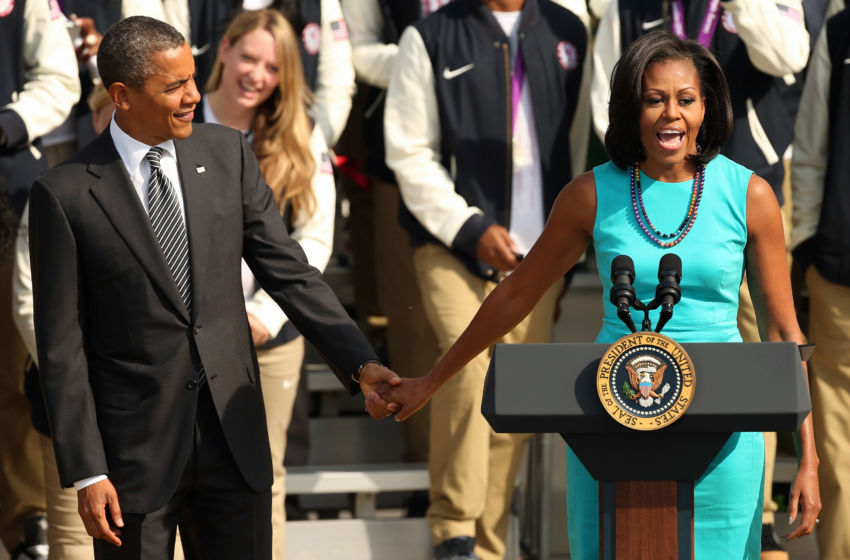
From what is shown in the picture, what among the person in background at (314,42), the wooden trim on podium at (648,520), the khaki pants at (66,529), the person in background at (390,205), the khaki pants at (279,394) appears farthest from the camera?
the person in background at (390,205)

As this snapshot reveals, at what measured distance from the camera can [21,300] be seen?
14.5ft

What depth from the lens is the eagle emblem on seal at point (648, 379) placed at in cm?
237

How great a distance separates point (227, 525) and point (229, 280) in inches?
22.1

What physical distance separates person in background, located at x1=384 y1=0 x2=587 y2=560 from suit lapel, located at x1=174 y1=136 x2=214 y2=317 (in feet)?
5.63

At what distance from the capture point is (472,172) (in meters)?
4.74

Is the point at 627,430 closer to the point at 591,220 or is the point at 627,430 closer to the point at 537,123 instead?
the point at 591,220

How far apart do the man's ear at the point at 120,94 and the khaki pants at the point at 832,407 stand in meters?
2.67

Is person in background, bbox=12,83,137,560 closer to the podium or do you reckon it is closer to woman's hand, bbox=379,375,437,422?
woman's hand, bbox=379,375,437,422

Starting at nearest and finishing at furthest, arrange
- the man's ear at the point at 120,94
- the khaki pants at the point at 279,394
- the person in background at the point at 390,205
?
the man's ear at the point at 120,94 < the khaki pants at the point at 279,394 < the person in background at the point at 390,205

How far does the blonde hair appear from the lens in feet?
14.8

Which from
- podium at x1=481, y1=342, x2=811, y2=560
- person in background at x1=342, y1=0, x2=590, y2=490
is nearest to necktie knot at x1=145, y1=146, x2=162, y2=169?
podium at x1=481, y1=342, x2=811, y2=560

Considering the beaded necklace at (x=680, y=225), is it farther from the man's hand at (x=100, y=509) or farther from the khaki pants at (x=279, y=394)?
the khaki pants at (x=279, y=394)

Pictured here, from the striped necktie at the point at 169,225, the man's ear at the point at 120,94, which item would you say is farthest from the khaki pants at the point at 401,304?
the man's ear at the point at 120,94

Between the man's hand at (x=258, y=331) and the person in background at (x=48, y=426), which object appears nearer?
the person in background at (x=48, y=426)
